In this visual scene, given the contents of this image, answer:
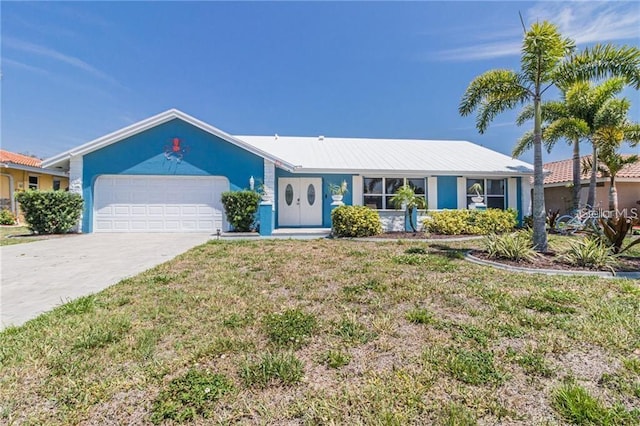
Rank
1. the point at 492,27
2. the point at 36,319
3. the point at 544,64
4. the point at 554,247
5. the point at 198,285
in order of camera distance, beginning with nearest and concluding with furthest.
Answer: the point at 36,319 < the point at 198,285 < the point at 544,64 < the point at 554,247 < the point at 492,27

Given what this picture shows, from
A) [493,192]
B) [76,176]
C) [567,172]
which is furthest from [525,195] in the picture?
[76,176]

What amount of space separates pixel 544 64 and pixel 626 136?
1102 centimetres

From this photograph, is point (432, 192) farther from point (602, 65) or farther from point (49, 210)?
point (49, 210)

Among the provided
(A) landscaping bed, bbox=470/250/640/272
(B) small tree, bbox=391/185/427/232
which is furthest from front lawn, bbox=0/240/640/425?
(B) small tree, bbox=391/185/427/232

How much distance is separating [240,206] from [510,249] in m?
9.98

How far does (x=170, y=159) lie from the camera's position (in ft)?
43.6

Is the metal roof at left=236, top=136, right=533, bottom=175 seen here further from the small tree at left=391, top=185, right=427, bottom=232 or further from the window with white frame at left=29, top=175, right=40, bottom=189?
the window with white frame at left=29, top=175, right=40, bottom=189

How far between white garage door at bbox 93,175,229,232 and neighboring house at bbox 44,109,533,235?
0.14 ft

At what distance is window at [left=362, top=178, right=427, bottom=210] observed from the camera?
14.8 meters

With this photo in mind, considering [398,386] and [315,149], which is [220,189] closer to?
[315,149]

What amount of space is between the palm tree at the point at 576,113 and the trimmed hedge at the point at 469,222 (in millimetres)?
4183

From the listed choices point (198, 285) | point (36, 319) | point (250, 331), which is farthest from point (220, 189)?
point (250, 331)

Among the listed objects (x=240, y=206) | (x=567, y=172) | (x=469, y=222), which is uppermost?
(x=567, y=172)

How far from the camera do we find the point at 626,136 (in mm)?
14078
